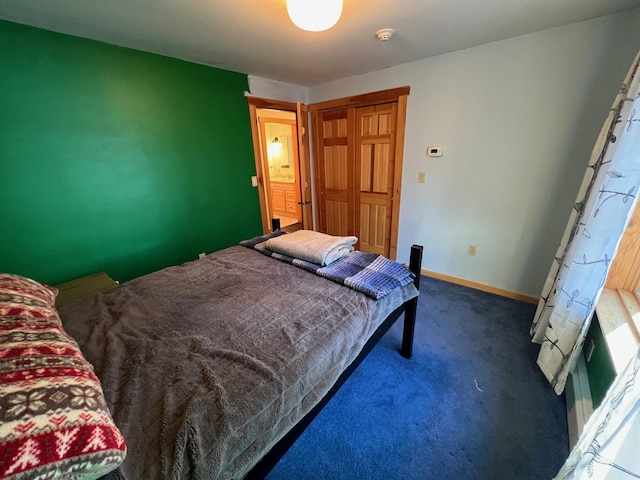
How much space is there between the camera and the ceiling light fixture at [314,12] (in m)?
1.23

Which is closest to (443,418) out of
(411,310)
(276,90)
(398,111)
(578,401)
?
(411,310)

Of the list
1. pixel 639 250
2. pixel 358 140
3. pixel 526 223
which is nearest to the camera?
pixel 639 250

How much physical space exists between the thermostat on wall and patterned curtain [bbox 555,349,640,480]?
235 centimetres

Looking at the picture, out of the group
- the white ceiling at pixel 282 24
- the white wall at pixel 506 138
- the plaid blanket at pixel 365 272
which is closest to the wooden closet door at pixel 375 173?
the white wall at pixel 506 138

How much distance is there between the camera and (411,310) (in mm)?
1746

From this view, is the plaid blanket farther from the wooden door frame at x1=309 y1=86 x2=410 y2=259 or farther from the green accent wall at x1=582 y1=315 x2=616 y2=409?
the wooden door frame at x1=309 y1=86 x2=410 y2=259

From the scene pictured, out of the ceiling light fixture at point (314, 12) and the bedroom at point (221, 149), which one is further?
the bedroom at point (221, 149)

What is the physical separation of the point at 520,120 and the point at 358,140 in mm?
1622

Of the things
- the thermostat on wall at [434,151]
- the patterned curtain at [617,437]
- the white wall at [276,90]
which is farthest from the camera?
the white wall at [276,90]

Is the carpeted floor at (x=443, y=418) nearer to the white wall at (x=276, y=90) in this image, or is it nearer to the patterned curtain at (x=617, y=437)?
the patterned curtain at (x=617, y=437)

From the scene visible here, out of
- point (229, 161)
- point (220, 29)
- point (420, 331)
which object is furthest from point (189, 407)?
point (229, 161)

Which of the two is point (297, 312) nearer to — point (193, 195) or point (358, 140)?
point (193, 195)

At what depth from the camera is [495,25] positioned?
1.87 meters

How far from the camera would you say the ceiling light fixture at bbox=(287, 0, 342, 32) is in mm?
1231
